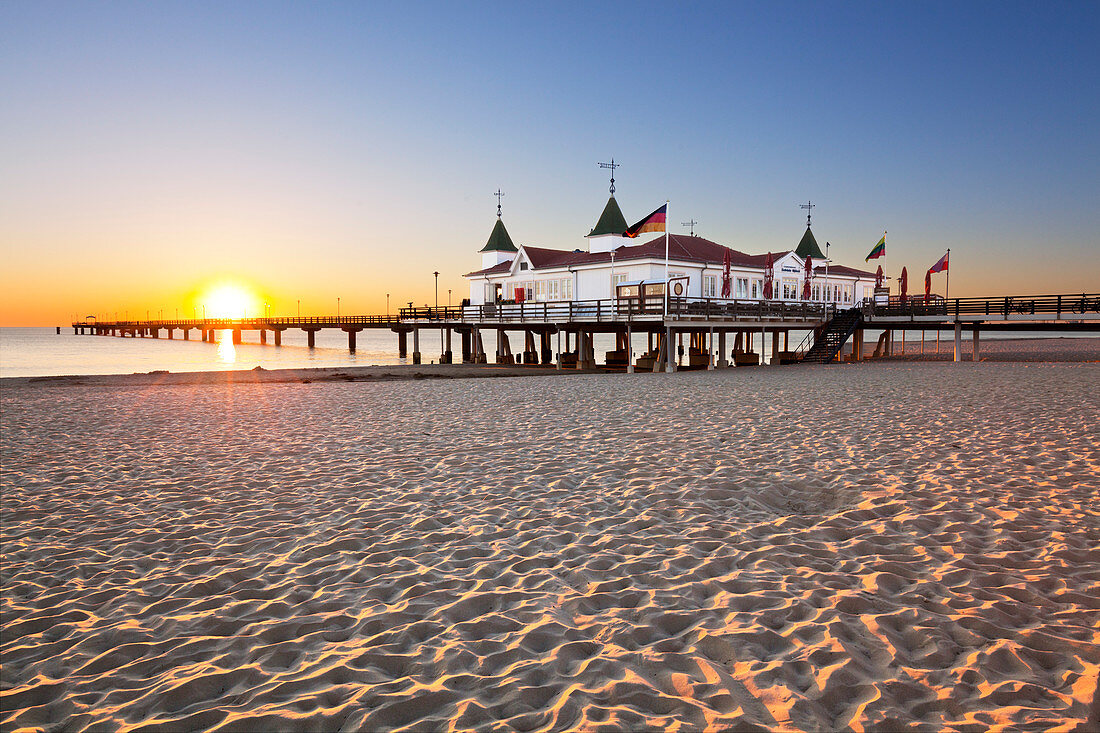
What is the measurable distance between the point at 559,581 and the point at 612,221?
125ft

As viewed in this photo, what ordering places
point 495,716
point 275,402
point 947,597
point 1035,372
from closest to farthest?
point 495,716
point 947,597
point 275,402
point 1035,372

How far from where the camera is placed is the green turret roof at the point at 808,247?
167ft

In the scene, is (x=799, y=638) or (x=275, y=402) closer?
(x=799, y=638)

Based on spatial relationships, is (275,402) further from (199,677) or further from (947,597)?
(947,597)

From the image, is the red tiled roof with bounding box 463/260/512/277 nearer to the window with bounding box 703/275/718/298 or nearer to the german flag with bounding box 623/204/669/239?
the window with bounding box 703/275/718/298

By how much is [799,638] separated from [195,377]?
3069 cm

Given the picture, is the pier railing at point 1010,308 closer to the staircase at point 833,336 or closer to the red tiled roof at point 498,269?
the staircase at point 833,336

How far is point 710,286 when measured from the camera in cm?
3688

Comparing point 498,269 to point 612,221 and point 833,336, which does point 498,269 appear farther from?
point 833,336

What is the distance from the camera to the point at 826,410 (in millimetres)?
14211

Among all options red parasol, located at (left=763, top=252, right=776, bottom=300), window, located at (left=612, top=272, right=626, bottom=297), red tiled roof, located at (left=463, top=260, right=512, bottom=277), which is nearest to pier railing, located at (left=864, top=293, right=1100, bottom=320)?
red parasol, located at (left=763, top=252, right=776, bottom=300)

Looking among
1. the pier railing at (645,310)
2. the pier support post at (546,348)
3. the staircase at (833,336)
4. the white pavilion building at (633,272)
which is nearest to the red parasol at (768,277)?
the pier railing at (645,310)

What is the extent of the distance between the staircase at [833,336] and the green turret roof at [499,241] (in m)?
22.6

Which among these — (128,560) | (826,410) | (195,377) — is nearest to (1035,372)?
(826,410)
